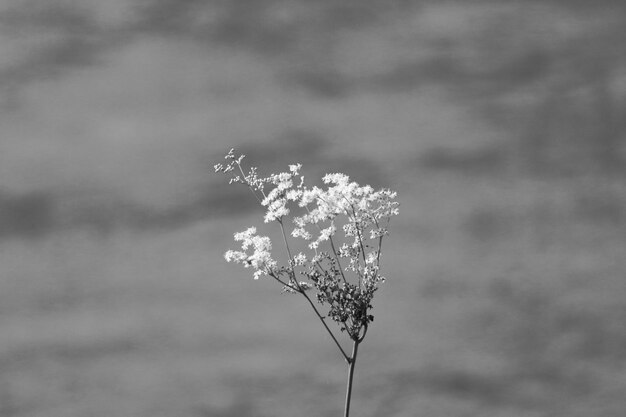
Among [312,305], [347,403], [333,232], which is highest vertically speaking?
[333,232]

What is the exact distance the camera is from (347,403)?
8656 millimetres

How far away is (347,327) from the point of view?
8.62 meters

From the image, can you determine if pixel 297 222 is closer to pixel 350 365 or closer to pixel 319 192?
pixel 319 192

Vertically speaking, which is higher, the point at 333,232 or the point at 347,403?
the point at 333,232

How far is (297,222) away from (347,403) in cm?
171

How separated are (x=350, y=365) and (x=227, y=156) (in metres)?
2.22

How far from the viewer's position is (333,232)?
29.1ft

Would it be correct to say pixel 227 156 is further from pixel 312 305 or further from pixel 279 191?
pixel 312 305

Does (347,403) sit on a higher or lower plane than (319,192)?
lower

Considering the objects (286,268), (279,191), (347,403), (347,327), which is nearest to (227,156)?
(279,191)

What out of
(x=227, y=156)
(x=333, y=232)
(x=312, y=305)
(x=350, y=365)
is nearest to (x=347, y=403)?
(x=350, y=365)

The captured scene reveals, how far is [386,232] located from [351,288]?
2.18 ft

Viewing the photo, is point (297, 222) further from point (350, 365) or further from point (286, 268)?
point (350, 365)

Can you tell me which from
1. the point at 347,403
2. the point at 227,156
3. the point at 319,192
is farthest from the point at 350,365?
the point at 227,156
